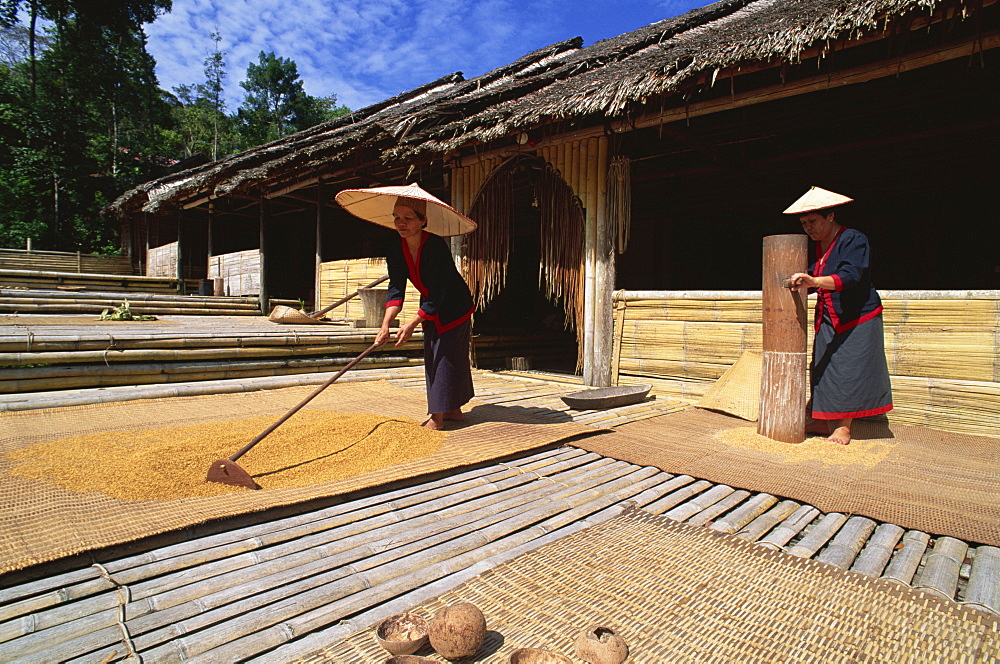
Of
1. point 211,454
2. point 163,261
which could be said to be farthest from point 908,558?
point 163,261

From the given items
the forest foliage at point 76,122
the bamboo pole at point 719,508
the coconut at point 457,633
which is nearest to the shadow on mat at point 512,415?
the bamboo pole at point 719,508

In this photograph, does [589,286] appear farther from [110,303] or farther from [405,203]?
[110,303]

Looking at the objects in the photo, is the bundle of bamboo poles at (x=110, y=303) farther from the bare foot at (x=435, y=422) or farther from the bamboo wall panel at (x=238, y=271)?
the bare foot at (x=435, y=422)

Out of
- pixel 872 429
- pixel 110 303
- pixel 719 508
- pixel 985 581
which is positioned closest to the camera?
pixel 985 581

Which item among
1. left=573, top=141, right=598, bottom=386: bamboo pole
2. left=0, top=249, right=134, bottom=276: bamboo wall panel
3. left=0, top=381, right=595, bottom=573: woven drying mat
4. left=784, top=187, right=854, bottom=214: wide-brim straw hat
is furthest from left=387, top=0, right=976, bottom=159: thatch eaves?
left=0, top=249, right=134, bottom=276: bamboo wall panel

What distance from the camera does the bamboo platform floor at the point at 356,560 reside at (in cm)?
129

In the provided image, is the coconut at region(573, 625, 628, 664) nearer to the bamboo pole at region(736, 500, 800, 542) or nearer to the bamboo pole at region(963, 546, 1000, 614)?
the bamboo pole at region(736, 500, 800, 542)

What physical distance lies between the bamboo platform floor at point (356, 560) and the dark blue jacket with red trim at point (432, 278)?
→ 1.16m

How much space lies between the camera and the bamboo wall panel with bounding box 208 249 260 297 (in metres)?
9.86

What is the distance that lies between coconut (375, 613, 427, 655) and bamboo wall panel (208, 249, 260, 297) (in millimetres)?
9474

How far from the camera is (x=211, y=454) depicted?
8.29 feet

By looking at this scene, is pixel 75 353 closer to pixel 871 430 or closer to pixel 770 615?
pixel 770 615

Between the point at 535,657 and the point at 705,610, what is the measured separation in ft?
1.79

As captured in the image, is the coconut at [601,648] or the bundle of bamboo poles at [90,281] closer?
the coconut at [601,648]
